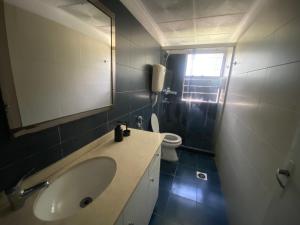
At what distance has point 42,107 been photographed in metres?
0.69

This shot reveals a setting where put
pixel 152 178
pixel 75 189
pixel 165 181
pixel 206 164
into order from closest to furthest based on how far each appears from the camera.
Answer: pixel 75 189, pixel 152 178, pixel 165 181, pixel 206 164

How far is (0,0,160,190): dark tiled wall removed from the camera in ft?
1.98

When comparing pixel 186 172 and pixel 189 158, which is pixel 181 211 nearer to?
pixel 186 172

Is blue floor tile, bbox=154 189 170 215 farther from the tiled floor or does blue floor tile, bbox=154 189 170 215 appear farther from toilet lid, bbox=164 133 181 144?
toilet lid, bbox=164 133 181 144

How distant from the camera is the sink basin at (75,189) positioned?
2.17ft

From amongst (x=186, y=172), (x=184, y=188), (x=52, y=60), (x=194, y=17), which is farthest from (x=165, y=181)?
(x=194, y=17)

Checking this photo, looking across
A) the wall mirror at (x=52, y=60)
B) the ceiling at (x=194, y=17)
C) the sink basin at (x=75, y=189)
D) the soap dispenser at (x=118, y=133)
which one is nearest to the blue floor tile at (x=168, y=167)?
the soap dispenser at (x=118, y=133)

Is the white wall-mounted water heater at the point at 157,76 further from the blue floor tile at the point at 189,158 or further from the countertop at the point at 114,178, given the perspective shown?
the blue floor tile at the point at 189,158

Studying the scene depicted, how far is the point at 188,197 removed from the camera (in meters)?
1.65

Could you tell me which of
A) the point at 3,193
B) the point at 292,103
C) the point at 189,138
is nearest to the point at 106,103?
the point at 3,193

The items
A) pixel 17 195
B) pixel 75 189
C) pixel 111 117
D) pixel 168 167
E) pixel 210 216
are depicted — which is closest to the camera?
pixel 17 195

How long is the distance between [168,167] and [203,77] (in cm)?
178

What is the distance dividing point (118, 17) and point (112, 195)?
1.38 meters

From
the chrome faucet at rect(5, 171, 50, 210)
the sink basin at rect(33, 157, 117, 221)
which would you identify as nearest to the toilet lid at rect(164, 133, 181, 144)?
the sink basin at rect(33, 157, 117, 221)
